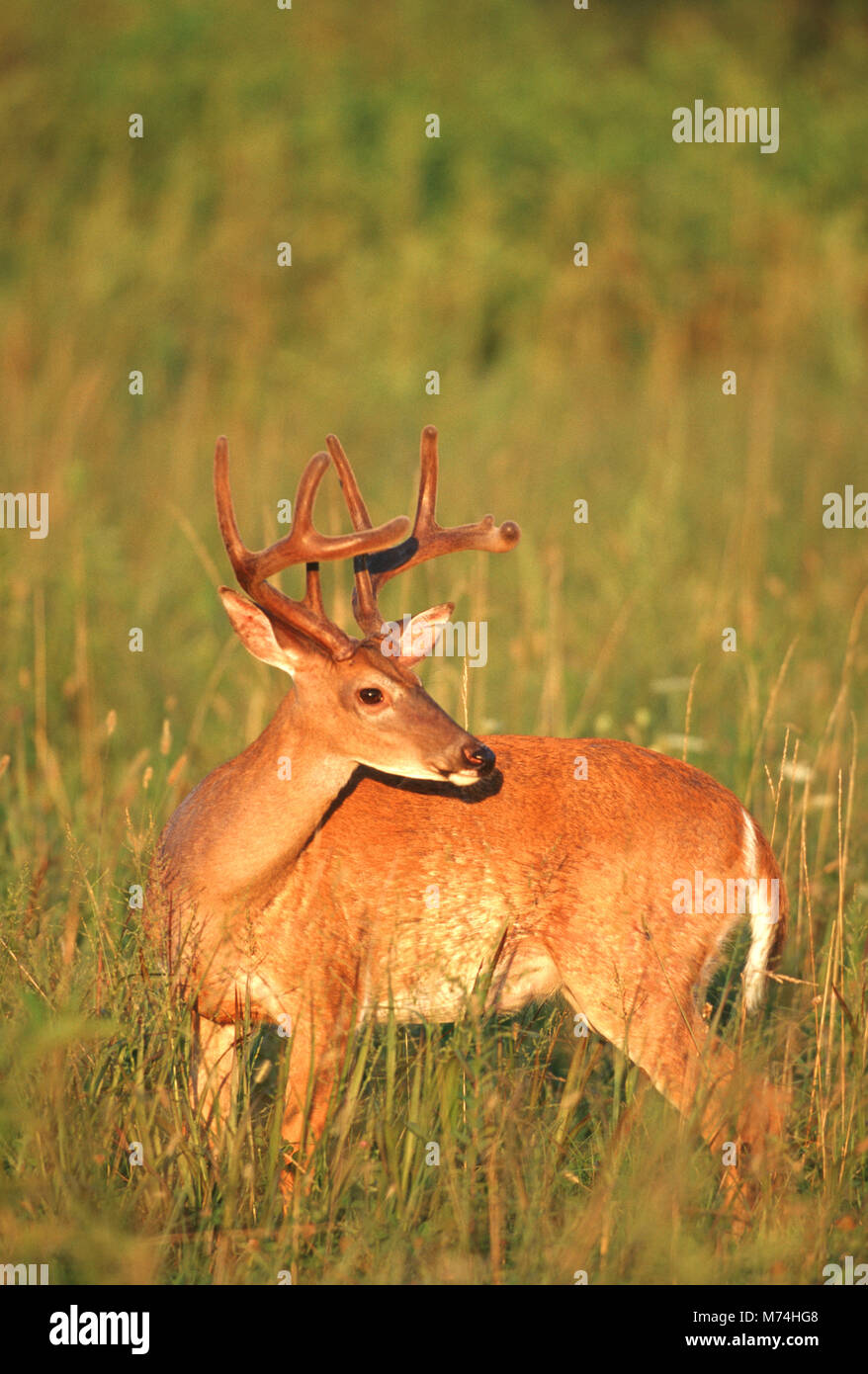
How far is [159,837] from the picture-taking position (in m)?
4.05

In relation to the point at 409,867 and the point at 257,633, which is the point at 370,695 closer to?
the point at 257,633

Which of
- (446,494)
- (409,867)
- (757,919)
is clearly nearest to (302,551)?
(409,867)

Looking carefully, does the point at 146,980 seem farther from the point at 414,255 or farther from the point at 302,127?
the point at 302,127

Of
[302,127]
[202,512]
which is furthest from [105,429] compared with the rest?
[302,127]

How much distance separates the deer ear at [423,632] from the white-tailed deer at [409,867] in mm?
73

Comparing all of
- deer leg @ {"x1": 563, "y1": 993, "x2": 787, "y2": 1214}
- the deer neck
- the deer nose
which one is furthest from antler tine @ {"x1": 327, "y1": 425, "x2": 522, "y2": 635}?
deer leg @ {"x1": 563, "y1": 993, "x2": 787, "y2": 1214}

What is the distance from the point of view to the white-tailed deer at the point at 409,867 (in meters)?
3.71

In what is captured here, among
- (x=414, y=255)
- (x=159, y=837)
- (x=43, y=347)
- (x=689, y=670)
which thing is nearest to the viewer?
(x=159, y=837)

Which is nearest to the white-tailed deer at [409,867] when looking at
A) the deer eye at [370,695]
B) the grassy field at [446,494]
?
the deer eye at [370,695]

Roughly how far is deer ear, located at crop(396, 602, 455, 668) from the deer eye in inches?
14.4

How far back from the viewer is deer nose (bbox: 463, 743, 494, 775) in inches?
144

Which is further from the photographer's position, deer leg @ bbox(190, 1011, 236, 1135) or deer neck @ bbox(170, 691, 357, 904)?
deer neck @ bbox(170, 691, 357, 904)

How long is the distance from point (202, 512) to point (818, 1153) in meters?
4.88

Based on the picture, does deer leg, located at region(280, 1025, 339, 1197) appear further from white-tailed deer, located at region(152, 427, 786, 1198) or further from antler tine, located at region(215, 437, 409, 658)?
antler tine, located at region(215, 437, 409, 658)
